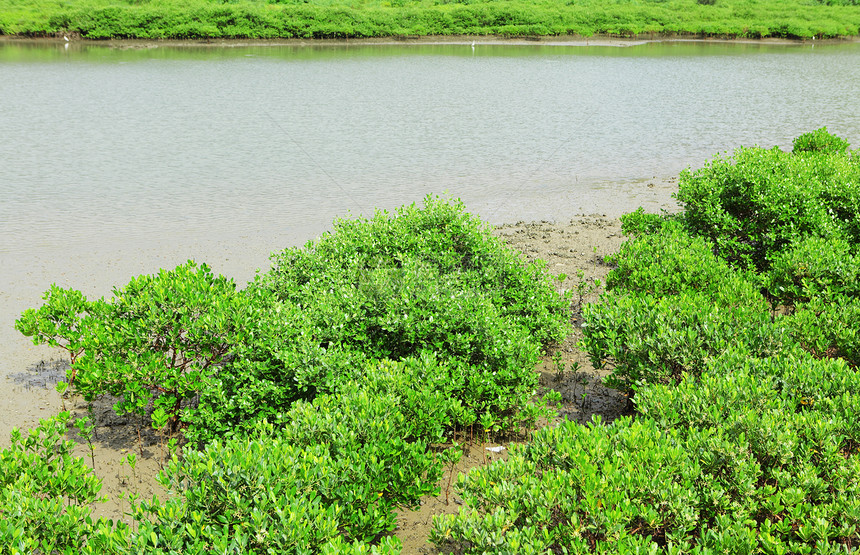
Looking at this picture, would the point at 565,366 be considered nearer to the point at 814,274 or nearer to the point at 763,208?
the point at 814,274

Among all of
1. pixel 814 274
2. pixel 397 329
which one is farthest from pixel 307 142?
pixel 814 274

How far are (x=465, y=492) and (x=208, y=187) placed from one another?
40.3 feet

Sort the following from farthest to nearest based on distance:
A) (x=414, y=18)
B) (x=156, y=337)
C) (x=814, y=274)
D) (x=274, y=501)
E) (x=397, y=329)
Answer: (x=414, y=18), (x=814, y=274), (x=397, y=329), (x=156, y=337), (x=274, y=501)

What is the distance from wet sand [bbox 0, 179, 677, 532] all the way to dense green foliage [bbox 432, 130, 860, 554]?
668 mm

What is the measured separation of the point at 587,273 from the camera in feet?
32.6

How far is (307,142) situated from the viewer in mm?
19203

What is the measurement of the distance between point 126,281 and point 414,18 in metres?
52.2

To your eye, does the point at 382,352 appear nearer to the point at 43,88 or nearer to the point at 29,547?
the point at 29,547

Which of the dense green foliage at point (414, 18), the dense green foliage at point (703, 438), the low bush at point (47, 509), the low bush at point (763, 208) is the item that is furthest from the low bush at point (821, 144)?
the dense green foliage at point (414, 18)

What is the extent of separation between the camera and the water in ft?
38.3

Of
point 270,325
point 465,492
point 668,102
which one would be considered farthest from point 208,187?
A: point 668,102

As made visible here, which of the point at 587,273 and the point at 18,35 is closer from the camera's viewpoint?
the point at 587,273

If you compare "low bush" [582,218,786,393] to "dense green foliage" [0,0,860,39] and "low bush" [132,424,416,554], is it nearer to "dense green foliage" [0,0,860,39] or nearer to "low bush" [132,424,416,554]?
"low bush" [132,424,416,554]

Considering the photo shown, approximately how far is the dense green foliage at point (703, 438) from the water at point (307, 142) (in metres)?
5.80
